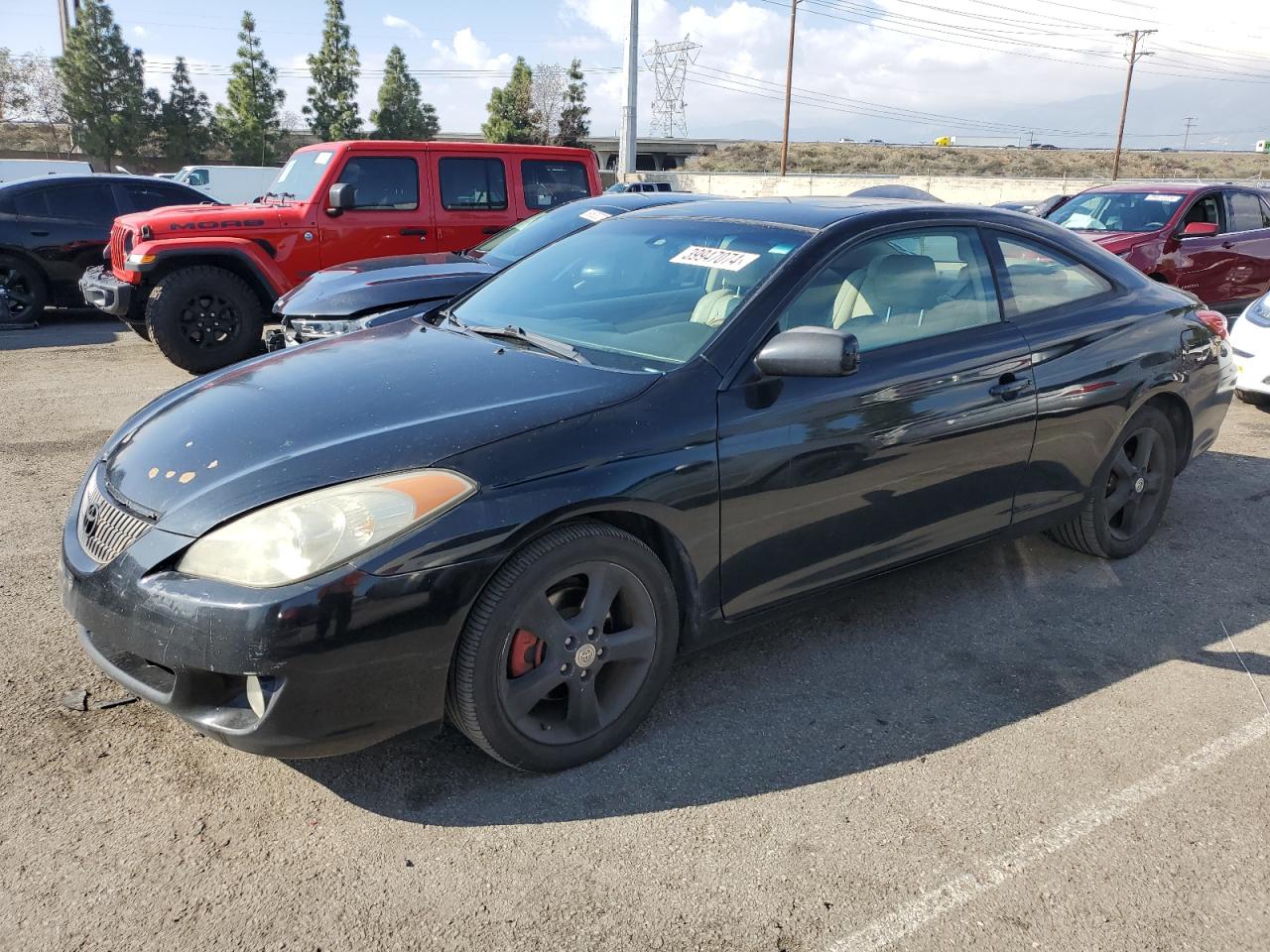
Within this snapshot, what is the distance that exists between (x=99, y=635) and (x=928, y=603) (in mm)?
2938

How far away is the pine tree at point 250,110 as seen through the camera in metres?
59.2

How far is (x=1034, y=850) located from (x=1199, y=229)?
899cm

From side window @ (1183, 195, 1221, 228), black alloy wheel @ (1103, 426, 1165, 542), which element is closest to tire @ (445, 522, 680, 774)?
black alloy wheel @ (1103, 426, 1165, 542)

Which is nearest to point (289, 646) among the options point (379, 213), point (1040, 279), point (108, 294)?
point (1040, 279)

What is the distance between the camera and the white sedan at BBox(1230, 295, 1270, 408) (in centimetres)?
712

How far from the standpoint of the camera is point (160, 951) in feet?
6.82

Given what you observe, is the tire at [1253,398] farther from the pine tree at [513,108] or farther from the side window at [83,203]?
the pine tree at [513,108]

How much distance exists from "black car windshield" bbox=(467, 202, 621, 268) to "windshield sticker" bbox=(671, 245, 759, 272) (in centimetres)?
359

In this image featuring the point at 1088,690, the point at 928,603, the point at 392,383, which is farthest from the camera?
the point at 928,603

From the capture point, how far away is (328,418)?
8.91ft

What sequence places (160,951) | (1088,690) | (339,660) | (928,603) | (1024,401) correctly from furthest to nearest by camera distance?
(928,603) → (1024,401) → (1088,690) → (339,660) → (160,951)

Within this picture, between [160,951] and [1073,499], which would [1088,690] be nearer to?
[1073,499]

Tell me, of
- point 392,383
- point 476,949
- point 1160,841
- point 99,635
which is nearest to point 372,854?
point 476,949

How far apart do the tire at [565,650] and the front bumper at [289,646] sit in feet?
0.31
